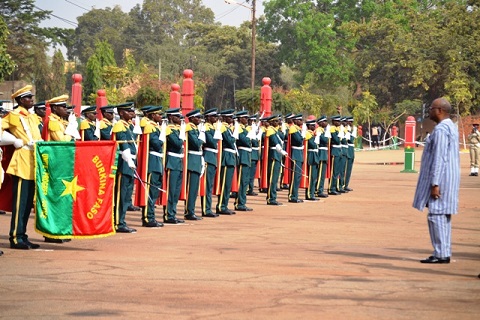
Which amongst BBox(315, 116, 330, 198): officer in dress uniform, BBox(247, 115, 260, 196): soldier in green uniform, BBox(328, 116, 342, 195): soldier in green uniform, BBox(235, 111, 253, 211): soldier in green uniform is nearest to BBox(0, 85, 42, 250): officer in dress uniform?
BBox(235, 111, 253, 211): soldier in green uniform

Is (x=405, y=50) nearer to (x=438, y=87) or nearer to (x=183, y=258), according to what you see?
(x=438, y=87)

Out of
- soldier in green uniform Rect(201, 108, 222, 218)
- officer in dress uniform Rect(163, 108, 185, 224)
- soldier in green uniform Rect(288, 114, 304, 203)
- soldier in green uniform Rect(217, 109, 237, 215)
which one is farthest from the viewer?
soldier in green uniform Rect(288, 114, 304, 203)

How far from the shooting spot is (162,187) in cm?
1598

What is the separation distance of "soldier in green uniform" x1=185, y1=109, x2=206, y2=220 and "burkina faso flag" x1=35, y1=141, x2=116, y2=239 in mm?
4037

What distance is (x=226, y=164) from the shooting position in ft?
59.6

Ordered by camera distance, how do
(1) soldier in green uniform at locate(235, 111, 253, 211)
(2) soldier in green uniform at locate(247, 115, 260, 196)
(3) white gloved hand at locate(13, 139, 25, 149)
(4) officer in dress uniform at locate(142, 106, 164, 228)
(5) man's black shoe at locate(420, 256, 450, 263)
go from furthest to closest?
(2) soldier in green uniform at locate(247, 115, 260, 196), (1) soldier in green uniform at locate(235, 111, 253, 211), (4) officer in dress uniform at locate(142, 106, 164, 228), (3) white gloved hand at locate(13, 139, 25, 149), (5) man's black shoe at locate(420, 256, 450, 263)

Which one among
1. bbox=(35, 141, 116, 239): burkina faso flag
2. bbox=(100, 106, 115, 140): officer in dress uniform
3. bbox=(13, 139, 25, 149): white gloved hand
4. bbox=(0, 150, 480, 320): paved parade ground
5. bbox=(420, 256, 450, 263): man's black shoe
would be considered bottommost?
bbox=(0, 150, 480, 320): paved parade ground

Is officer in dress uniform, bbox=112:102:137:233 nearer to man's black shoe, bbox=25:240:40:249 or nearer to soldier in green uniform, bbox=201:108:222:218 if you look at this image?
man's black shoe, bbox=25:240:40:249

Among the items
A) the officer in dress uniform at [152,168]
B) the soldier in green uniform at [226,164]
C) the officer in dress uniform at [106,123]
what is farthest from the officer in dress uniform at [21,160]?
the soldier in green uniform at [226,164]

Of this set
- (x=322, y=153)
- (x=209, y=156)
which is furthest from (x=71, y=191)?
(x=322, y=153)

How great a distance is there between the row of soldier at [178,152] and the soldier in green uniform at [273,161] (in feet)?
0.06

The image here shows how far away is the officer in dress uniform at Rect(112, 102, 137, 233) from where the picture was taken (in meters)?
14.4

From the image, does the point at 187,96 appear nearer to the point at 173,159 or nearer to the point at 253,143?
the point at 253,143

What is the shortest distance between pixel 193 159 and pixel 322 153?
697cm
